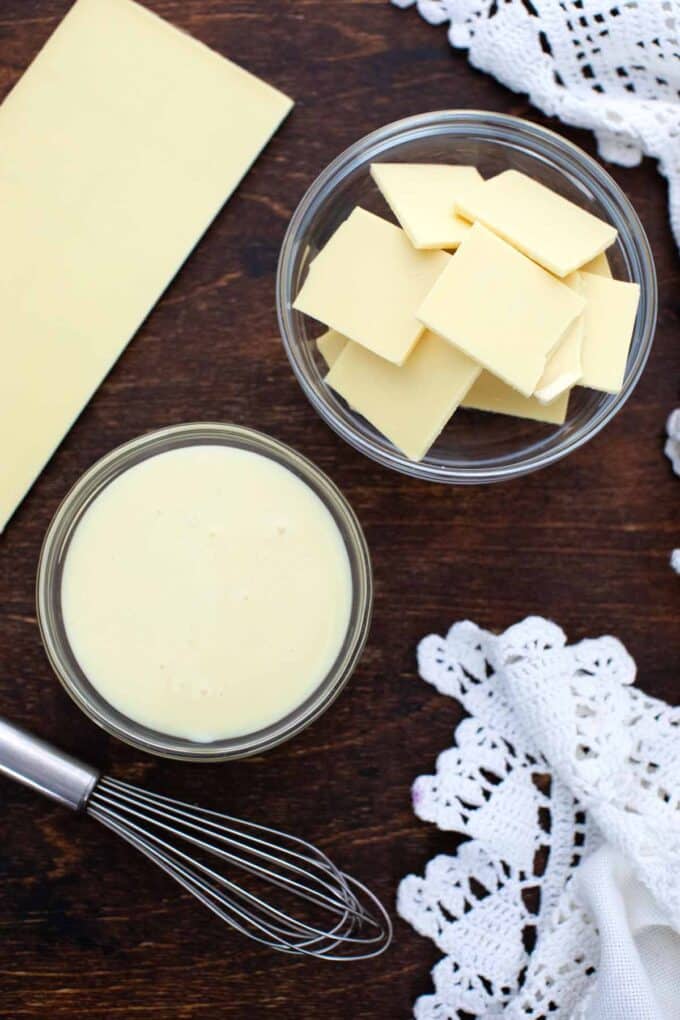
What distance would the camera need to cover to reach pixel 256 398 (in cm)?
77

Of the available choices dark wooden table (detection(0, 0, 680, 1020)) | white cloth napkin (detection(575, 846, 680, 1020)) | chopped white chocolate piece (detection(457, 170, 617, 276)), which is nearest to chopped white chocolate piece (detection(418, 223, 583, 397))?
chopped white chocolate piece (detection(457, 170, 617, 276))

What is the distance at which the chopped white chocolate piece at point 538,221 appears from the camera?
674 mm

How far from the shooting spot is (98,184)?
77 centimetres

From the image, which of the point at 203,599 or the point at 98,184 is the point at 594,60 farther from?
the point at 203,599

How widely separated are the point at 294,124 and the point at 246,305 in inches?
6.2

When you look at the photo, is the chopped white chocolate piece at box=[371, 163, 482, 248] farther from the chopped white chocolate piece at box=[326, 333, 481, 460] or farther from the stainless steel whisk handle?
the stainless steel whisk handle

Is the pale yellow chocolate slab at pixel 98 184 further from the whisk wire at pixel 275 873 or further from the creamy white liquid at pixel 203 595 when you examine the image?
the whisk wire at pixel 275 873

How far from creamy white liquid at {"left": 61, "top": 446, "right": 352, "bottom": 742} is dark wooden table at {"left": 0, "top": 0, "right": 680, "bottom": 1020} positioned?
7cm

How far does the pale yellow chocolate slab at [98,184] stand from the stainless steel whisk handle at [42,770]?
20cm

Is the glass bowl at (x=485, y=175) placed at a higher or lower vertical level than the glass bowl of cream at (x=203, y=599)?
higher

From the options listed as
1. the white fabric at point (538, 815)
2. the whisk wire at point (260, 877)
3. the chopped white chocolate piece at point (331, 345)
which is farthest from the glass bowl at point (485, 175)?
the whisk wire at point (260, 877)

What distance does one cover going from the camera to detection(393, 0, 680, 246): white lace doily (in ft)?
2.47

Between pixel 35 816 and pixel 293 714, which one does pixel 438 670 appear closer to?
pixel 293 714

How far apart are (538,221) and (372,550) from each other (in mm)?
284
